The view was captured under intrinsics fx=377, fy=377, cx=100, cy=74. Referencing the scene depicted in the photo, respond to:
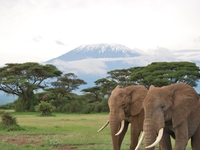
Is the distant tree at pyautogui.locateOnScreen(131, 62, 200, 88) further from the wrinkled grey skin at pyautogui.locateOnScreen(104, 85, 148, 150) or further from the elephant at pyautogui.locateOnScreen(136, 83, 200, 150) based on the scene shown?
the elephant at pyautogui.locateOnScreen(136, 83, 200, 150)

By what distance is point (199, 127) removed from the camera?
22.6 feet

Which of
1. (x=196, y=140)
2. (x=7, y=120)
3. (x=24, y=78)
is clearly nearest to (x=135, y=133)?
(x=196, y=140)

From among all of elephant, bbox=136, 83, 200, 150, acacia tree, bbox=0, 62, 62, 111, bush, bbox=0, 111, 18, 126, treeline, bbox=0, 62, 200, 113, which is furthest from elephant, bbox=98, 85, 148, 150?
acacia tree, bbox=0, 62, 62, 111

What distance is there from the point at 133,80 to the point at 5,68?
1511cm

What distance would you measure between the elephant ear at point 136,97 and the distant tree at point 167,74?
3190cm

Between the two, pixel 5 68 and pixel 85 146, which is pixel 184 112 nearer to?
pixel 85 146

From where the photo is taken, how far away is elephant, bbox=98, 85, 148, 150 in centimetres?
777

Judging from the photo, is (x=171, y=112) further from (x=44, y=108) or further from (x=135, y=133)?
(x=44, y=108)

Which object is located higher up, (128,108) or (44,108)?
(128,108)

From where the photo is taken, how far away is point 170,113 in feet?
20.5

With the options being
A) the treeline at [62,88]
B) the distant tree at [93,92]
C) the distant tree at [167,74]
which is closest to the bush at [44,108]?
the treeline at [62,88]

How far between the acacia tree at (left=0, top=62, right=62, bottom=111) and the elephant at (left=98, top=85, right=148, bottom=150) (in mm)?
34597

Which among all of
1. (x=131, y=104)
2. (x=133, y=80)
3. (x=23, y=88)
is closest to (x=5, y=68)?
(x=23, y=88)

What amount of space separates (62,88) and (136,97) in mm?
42669
